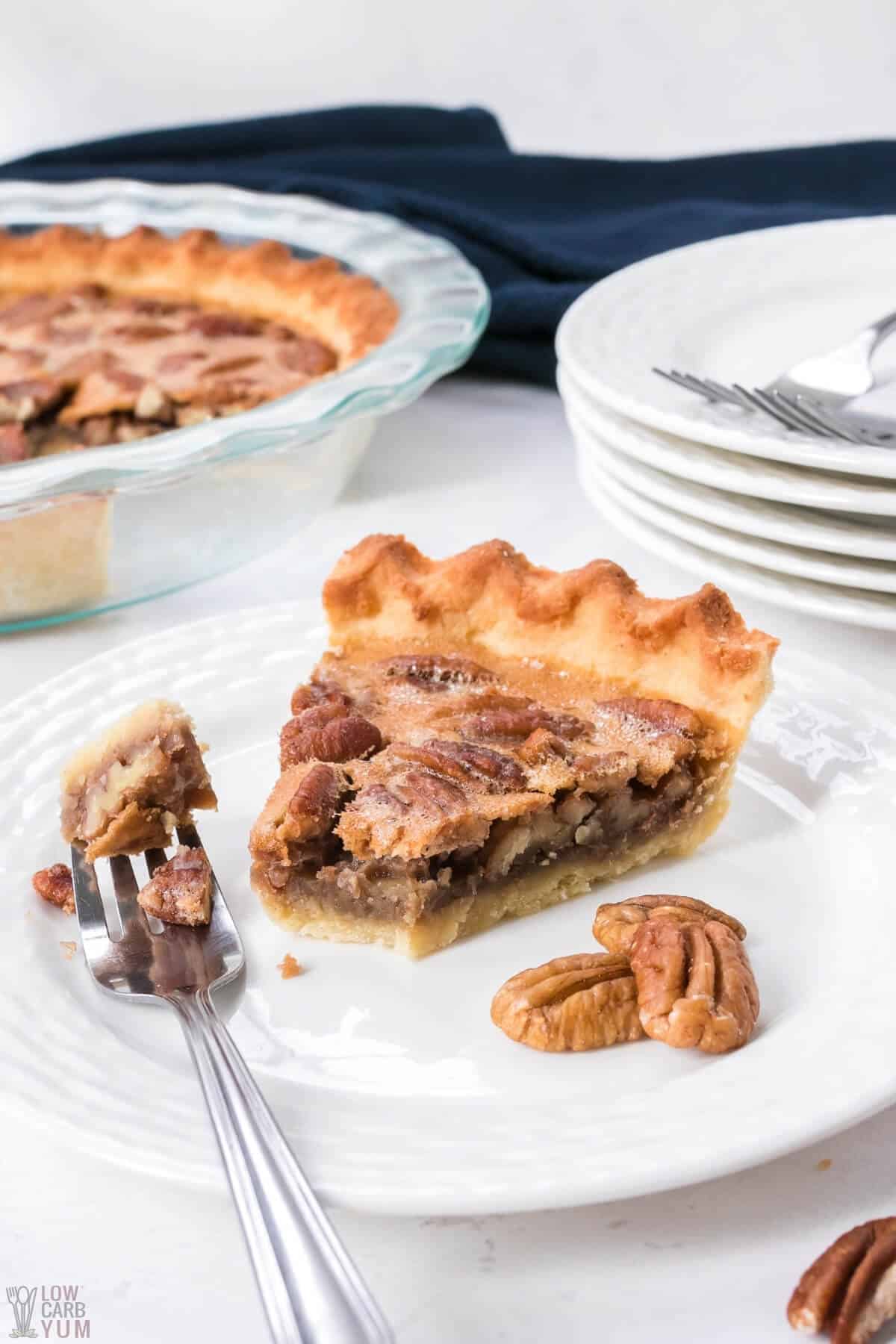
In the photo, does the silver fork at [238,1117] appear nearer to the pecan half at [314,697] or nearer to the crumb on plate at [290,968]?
the crumb on plate at [290,968]

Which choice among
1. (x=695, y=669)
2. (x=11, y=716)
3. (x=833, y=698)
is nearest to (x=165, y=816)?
(x=11, y=716)

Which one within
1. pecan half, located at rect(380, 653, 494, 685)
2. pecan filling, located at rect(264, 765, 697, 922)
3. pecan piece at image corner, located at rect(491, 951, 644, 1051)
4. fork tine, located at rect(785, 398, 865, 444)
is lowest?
pecan filling, located at rect(264, 765, 697, 922)

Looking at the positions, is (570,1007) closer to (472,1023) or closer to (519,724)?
(472,1023)


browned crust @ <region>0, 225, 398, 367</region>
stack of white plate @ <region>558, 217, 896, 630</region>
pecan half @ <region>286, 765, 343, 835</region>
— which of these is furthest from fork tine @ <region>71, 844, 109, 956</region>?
browned crust @ <region>0, 225, 398, 367</region>

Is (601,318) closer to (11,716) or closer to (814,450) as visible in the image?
(814,450)

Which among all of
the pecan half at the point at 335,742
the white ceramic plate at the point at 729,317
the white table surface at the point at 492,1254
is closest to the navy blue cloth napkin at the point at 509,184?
the white ceramic plate at the point at 729,317

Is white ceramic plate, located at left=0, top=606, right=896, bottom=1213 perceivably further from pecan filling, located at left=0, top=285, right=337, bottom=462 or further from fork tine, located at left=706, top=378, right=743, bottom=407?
pecan filling, located at left=0, top=285, right=337, bottom=462
